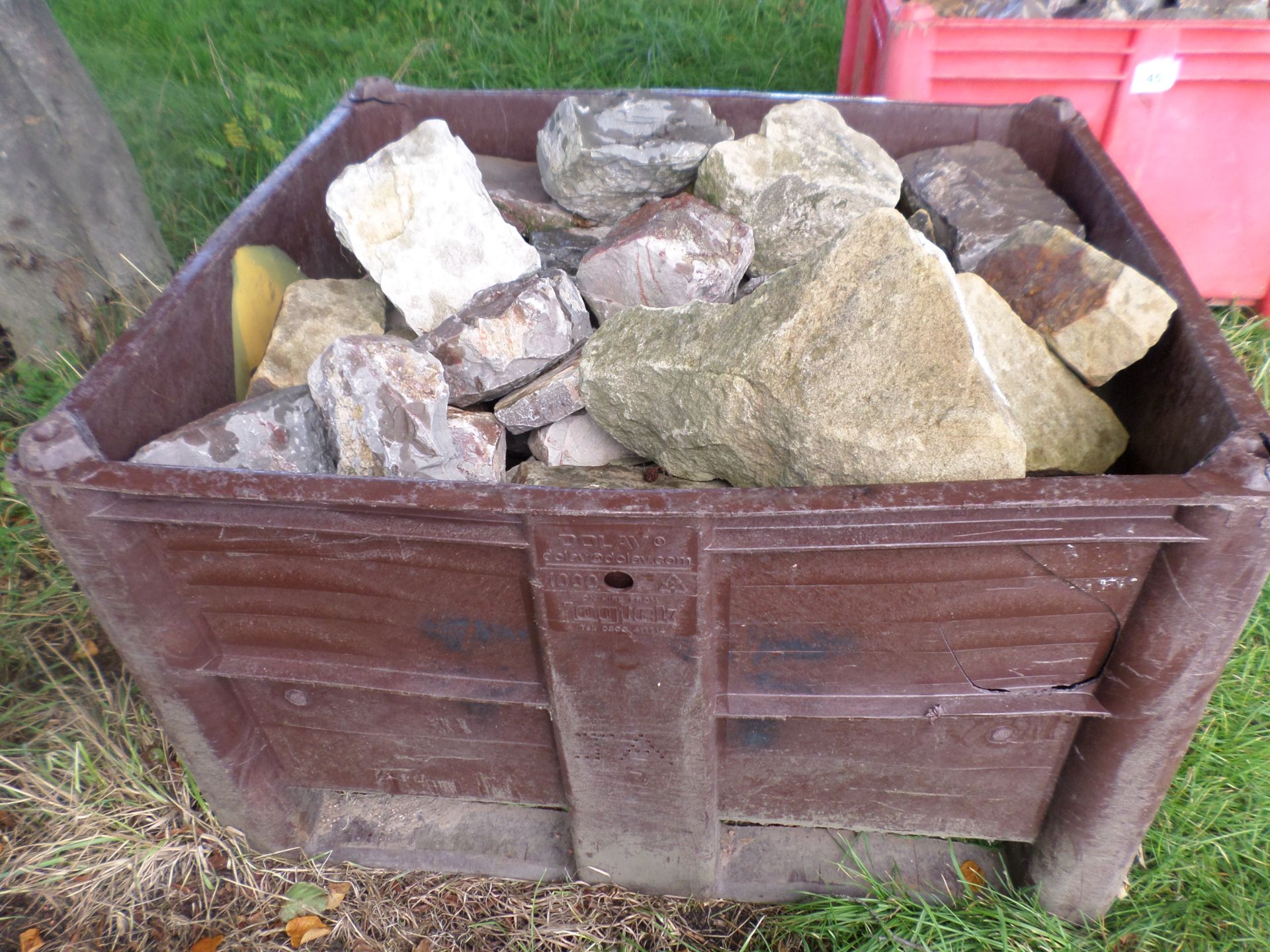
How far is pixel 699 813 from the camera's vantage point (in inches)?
59.4

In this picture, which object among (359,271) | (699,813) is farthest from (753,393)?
(359,271)

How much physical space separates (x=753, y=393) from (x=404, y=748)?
0.86 meters

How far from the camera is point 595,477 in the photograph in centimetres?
166

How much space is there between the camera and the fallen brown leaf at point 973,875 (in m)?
1.69

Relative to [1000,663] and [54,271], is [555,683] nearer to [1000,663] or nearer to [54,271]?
[1000,663]

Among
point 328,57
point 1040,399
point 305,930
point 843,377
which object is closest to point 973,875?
point 1040,399

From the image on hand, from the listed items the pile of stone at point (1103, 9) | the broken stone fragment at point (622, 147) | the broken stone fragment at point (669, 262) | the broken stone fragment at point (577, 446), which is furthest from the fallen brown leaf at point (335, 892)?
the pile of stone at point (1103, 9)

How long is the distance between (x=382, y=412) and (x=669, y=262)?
656mm

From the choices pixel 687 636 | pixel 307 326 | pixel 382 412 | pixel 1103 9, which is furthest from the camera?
pixel 1103 9

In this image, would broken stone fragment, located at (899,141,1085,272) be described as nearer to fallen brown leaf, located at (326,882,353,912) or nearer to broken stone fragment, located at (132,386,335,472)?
broken stone fragment, located at (132,386,335,472)

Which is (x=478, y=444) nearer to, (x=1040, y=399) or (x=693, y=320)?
(x=693, y=320)

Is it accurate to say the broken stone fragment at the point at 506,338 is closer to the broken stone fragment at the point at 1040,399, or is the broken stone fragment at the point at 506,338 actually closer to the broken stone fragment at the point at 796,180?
the broken stone fragment at the point at 796,180

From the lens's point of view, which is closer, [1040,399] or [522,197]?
[1040,399]

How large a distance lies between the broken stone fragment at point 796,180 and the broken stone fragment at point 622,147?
101 millimetres
